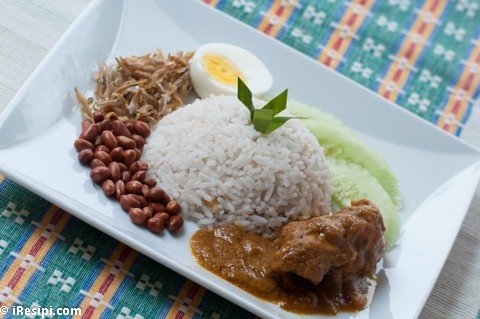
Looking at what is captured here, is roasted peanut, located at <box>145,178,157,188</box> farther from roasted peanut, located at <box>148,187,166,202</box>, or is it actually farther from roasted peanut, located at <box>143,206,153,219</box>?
roasted peanut, located at <box>143,206,153,219</box>

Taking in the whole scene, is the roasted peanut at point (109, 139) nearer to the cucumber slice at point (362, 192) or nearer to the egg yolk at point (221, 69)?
the egg yolk at point (221, 69)

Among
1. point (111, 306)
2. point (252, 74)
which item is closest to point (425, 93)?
point (252, 74)

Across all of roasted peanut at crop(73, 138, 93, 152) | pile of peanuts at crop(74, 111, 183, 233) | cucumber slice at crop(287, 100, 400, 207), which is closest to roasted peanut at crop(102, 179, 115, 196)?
pile of peanuts at crop(74, 111, 183, 233)

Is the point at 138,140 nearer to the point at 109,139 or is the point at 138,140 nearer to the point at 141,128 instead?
the point at 141,128

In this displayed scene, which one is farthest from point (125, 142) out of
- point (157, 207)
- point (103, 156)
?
point (157, 207)

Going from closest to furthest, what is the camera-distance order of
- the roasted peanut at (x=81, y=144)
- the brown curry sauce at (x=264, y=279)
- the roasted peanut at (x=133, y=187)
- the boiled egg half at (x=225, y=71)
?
the brown curry sauce at (x=264, y=279) < the roasted peanut at (x=133, y=187) < the roasted peanut at (x=81, y=144) < the boiled egg half at (x=225, y=71)

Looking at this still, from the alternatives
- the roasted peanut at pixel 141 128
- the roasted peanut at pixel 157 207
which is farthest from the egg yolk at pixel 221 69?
the roasted peanut at pixel 157 207

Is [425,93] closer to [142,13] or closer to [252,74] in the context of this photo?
[252,74]
